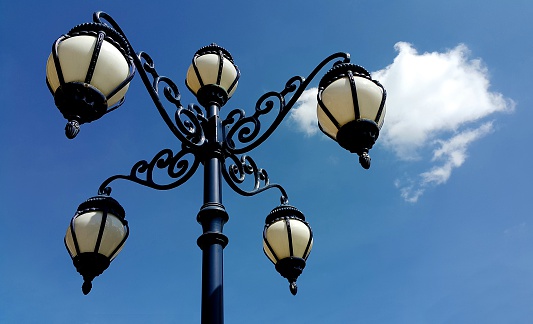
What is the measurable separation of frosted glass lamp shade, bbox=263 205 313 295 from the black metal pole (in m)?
1.35

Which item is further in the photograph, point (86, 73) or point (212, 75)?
point (212, 75)

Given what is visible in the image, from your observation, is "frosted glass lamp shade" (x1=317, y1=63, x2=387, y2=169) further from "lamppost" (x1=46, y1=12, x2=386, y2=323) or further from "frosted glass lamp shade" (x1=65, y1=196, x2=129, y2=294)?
"frosted glass lamp shade" (x1=65, y1=196, x2=129, y2=294)

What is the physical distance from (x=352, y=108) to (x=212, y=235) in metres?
1.44

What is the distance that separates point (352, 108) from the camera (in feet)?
13.5

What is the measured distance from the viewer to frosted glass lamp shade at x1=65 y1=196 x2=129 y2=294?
180 inches

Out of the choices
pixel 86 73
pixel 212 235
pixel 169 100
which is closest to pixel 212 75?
pixel 169 100

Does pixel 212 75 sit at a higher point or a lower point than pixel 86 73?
higher

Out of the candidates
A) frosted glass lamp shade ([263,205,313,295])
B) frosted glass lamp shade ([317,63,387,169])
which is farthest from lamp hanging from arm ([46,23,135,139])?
frosted glass lamp shade ([263,205,313,295])

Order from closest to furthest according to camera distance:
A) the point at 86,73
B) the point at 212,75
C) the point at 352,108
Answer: the point at 86,73 → the point at 352,108 → the point at 212,75

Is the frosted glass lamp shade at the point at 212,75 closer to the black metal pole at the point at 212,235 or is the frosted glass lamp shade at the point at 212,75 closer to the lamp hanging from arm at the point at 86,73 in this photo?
the black metal pole at the point at 212,235

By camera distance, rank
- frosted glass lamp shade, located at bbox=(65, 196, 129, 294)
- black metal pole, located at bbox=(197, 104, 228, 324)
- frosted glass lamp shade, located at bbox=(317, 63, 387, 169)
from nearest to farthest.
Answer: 1. black metal pole, located at bbox=(197, 104, 228, 324)
2. frosted glass lamp shade, located at bbox=(317, 63, 387, 169)
3. frosted glass lamp shade, located at bbox=(65, 196, 129, 294)

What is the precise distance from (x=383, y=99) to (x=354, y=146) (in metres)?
0.51

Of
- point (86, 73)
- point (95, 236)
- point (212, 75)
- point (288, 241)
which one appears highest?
point (212, 75)

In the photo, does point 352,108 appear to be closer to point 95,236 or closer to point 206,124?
point 206,124
